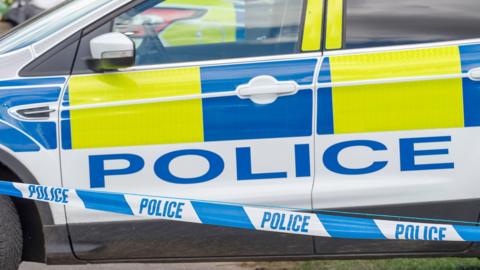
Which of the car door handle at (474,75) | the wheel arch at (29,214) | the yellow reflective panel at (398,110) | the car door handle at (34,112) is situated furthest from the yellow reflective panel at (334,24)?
the wheel arch at (29,214)

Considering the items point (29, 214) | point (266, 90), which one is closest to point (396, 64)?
point (266, 90)

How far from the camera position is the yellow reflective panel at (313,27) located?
3779 millimetres

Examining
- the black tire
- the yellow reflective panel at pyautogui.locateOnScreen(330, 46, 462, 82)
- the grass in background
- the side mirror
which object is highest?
the side mirror

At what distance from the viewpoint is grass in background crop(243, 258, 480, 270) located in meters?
4.73

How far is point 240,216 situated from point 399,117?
76 centimetres

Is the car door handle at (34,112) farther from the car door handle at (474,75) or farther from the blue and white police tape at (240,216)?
the car door handle at (474,75)

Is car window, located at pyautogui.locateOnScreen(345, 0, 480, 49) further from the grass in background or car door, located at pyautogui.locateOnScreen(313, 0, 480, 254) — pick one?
the grass in background

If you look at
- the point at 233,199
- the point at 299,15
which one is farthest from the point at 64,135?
the point at 299,15

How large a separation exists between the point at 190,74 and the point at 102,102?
38 cm

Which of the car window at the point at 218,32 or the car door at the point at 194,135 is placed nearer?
the car door at the point at 194,135

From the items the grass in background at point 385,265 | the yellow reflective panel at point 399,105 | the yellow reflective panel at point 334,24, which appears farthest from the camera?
the grass in background at point 385,265

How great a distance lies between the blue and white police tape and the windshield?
0.62 metres

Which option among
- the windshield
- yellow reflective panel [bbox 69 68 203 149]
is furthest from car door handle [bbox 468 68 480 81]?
the windshield

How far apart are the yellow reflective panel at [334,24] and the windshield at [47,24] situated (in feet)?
3.07
